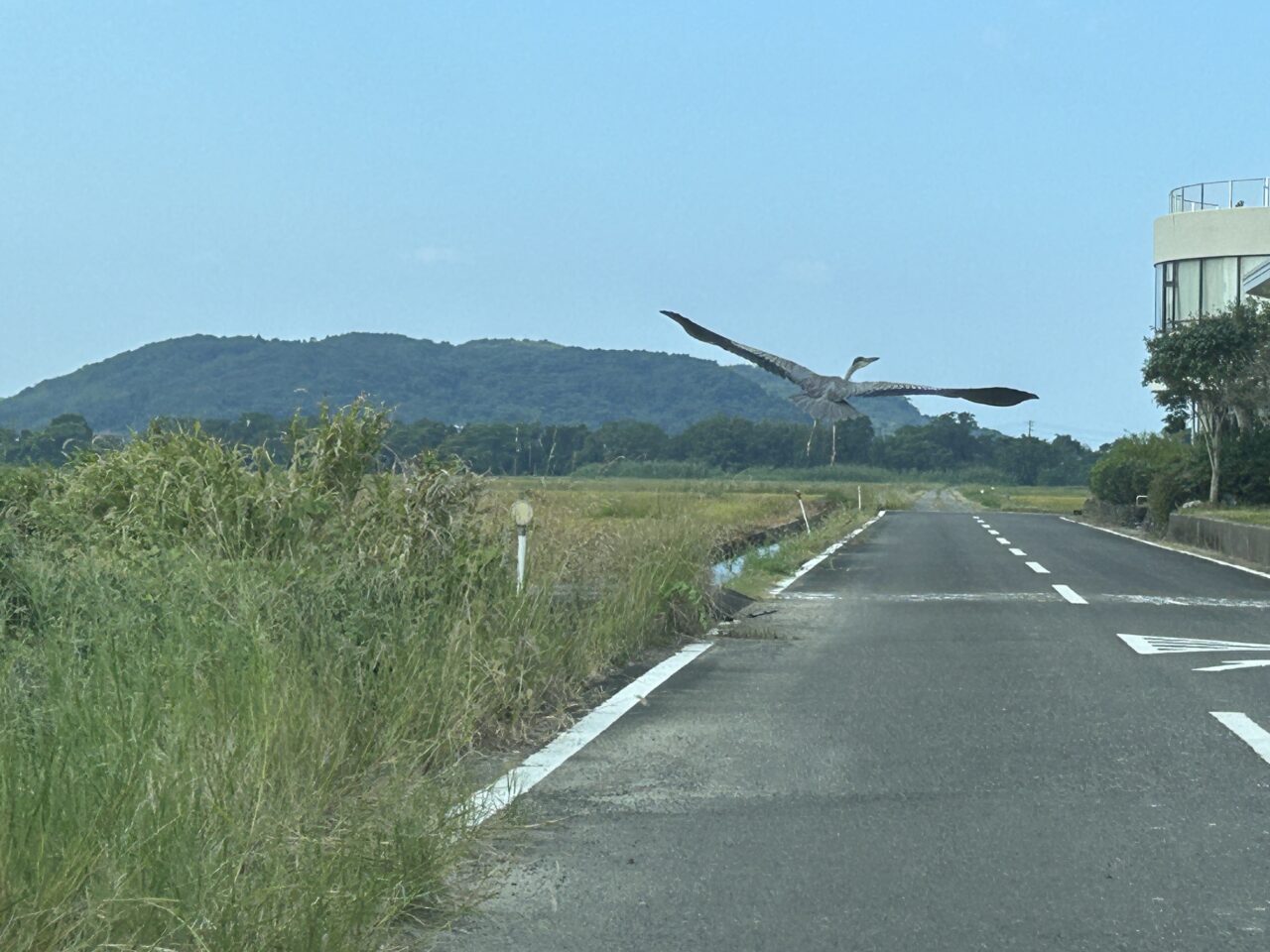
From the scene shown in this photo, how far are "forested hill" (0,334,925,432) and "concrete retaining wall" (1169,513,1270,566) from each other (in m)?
6.39

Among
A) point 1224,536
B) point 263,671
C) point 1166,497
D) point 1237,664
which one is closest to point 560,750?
point 263,671

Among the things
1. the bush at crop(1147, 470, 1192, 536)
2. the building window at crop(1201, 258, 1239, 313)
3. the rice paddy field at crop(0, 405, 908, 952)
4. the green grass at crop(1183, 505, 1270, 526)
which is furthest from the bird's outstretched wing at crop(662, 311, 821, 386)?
the building window at crop(1201, 258, 1239, 313)

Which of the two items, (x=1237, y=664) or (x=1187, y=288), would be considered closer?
(x=1237, y=664)

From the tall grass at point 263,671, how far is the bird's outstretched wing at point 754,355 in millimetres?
3631

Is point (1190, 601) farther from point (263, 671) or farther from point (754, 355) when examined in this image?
point (263, 671)

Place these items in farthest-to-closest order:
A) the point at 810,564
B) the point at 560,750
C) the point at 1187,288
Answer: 1. the point at 1187,288
2. the point at 810,564
3. the point at 560,750

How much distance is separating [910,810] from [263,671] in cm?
251

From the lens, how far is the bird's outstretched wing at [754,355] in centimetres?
1509

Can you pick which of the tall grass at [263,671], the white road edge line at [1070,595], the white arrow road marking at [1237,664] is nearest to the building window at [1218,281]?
the white road edge line at [1070,595]

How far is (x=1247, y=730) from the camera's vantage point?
7422 millimetres

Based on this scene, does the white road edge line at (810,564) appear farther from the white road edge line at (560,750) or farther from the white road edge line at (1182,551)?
the white road edge line at (560,750)

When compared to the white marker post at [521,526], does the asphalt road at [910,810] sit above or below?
below

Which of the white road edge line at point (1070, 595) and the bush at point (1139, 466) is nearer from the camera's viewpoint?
the white road edge line at point (1070, 595)

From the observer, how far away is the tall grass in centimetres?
377
